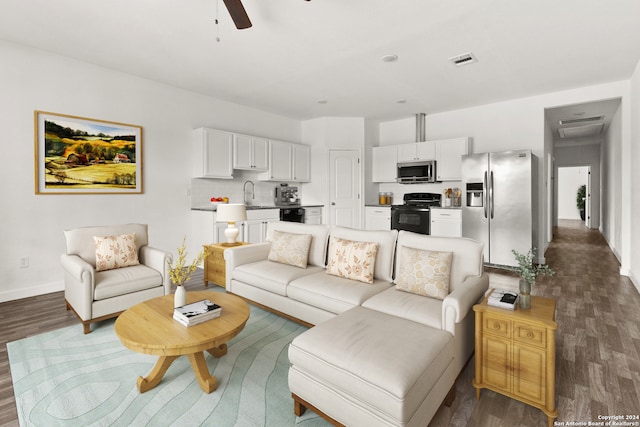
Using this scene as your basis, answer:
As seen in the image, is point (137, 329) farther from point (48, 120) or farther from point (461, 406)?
point (48, 120)

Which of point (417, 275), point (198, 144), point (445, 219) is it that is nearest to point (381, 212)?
point (445, 219)

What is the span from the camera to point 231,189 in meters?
5.64

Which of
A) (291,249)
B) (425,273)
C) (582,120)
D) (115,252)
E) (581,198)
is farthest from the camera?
(581,198)

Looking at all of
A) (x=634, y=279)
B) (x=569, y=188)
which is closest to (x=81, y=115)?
(x=634, y=279)

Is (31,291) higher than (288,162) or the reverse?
the reverse

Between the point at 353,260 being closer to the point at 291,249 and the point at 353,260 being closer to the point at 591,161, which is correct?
the point at 291,249

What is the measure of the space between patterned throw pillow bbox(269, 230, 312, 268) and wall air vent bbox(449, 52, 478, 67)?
271 centimetres

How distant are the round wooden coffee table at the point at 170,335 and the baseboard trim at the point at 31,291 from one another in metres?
2.46

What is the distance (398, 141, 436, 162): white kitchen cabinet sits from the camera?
19.8 ft

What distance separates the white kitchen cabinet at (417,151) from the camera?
19.8ft

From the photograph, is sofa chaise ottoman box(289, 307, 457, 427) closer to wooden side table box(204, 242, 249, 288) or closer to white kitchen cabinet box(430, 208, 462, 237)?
wooden side table box(204, 242, 249, 288)

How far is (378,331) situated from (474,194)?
421cm

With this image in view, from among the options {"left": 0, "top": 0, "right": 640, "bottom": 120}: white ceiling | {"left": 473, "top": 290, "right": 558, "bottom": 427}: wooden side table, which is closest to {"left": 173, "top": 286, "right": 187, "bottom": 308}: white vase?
{"left": 473, "top": 290, "right": 558, "bottom": 427}: wooden side table

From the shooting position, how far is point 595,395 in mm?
1919
